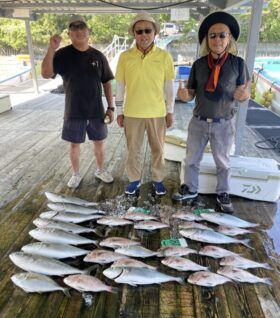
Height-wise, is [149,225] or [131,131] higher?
[131,131]

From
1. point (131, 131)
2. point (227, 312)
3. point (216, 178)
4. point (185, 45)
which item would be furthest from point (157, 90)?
point (185, 45)

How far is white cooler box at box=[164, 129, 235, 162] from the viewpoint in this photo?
357 cm

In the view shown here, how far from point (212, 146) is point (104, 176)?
Result: 4.04ft

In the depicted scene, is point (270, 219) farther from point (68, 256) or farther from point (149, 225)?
point (68, 256)

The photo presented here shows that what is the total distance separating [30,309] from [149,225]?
1004 mm

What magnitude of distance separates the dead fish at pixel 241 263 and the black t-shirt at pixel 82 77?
1.76m

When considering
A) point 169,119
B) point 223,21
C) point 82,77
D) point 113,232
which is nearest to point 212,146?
point 169,119

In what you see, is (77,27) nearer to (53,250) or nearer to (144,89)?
(144,89)

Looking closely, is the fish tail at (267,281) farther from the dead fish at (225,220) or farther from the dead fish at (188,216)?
the dead fish at (188,216)

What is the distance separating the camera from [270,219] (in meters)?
2.53

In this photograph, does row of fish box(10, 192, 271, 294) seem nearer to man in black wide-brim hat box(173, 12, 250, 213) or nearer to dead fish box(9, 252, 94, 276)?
dead fish box(9, 252, 94, 276)

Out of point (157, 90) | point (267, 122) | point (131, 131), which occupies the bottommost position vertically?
point (267, 122)

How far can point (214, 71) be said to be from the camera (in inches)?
91.6

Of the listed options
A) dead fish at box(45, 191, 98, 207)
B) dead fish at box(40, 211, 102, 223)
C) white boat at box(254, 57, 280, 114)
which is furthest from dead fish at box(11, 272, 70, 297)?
white boat at box(254, 57, 280, 114)
